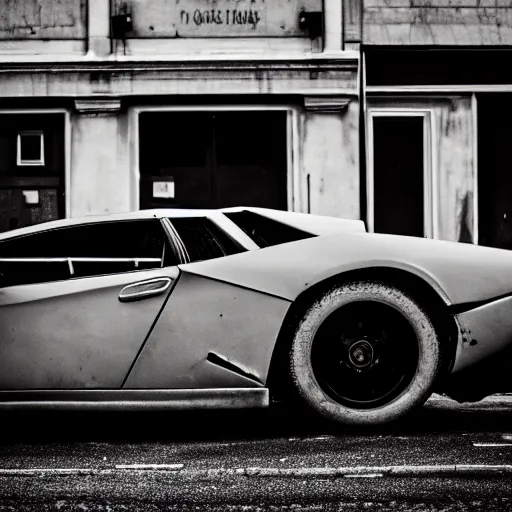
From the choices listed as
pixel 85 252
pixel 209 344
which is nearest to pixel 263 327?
pixel 209 344

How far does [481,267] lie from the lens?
16.8ft

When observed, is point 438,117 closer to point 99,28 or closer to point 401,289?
point 99,28

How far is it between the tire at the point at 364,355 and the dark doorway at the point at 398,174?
288 inches

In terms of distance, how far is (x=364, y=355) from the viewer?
507cm

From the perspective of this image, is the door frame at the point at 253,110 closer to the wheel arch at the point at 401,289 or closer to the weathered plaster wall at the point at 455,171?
the weathered plaster wall at the point at 455,171

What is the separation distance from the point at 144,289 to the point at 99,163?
23.9 ft

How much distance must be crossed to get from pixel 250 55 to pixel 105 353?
7.50 metres

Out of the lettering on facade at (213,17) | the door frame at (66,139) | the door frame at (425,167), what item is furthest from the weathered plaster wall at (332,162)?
the door frame at (66,139)

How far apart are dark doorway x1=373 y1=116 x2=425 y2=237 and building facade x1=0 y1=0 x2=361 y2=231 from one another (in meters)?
0.34

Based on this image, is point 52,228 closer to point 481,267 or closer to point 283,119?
point 481,267

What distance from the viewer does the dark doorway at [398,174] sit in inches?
486

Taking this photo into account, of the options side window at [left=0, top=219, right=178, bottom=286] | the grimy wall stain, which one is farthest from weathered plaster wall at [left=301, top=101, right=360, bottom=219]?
side window at [left=0, top=219, right=178, bottom=286]

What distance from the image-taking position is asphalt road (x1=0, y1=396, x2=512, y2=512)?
3.73 m

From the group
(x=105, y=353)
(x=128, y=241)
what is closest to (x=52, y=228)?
(x=128, y=241)
